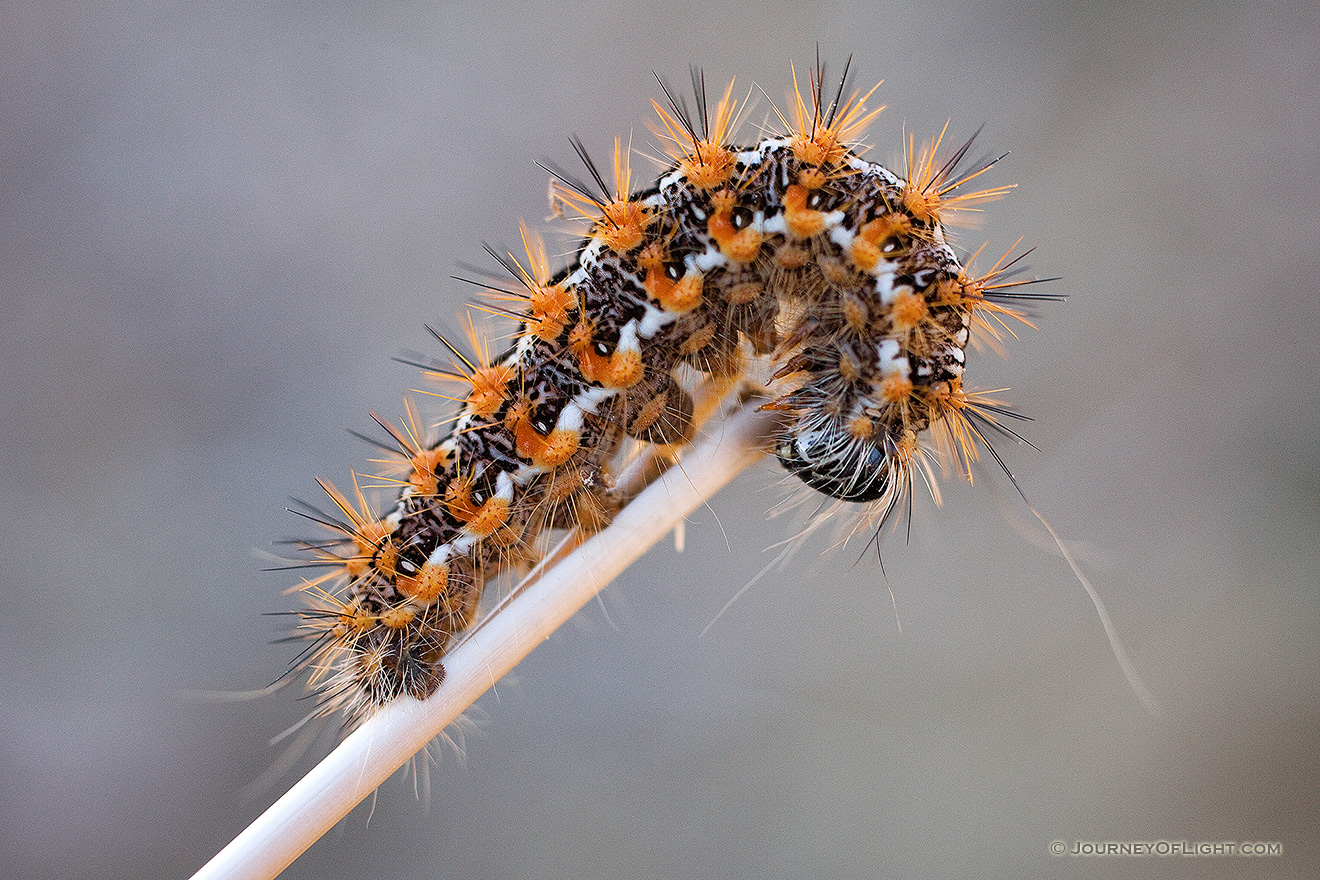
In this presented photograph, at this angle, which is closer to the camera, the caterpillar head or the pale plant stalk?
the pale plant stalk

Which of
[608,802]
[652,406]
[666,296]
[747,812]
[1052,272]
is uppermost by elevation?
[666,296]

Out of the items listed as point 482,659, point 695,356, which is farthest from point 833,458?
point 482,659

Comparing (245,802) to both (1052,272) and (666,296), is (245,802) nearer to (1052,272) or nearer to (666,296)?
(666,296)

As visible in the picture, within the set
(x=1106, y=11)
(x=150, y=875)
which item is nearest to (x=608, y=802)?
(x=150, y=875)

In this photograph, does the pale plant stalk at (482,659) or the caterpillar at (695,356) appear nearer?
the pale plant stalk at (482,659)

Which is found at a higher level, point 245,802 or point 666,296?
point 666,296
